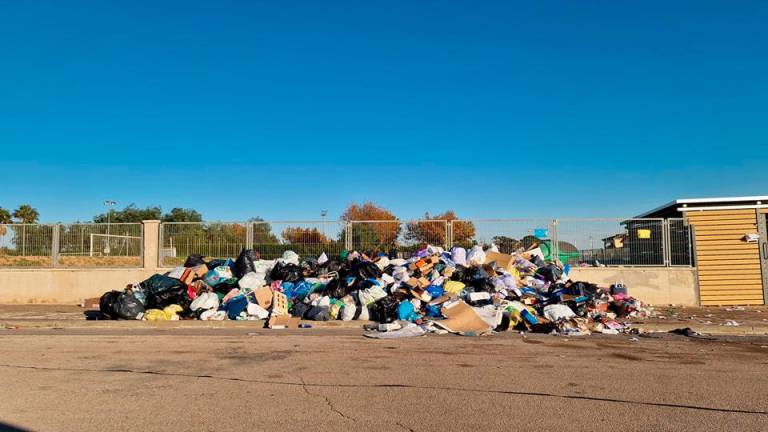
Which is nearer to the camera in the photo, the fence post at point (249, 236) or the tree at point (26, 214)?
the fence post at point (249, 236)

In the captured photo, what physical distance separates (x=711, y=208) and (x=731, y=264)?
5.43 feet

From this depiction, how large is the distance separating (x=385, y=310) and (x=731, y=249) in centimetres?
1047

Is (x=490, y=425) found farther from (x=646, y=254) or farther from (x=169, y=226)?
(x=169, y=226)

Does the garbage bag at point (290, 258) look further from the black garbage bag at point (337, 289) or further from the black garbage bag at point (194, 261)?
the black garbage bag at point (194, 261)

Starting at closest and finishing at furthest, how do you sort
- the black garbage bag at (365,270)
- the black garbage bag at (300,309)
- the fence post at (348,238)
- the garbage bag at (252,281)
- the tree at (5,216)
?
the black garbage bag at (300,309) → the black garbage bag at (365,270) → the garbage bag at (252,281) → the fence post at (348,238) → the tree at (5,216)

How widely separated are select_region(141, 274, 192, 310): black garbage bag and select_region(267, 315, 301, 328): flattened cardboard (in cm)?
247

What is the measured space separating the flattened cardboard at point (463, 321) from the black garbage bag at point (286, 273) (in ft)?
13.8

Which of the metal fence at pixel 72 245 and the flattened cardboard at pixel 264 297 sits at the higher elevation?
the metal fence at pixel 72 245

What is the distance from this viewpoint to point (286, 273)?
1338 cm

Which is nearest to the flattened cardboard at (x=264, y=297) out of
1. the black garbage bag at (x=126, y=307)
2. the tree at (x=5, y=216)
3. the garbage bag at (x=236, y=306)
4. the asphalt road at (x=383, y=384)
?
the garbage bag at (x=236, y=306)

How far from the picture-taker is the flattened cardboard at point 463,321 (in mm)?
10367

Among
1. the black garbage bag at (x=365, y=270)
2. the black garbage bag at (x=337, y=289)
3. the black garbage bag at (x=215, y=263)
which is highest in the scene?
the black garbage bag at (x=215, y=263)

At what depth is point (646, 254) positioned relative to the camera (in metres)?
15.2

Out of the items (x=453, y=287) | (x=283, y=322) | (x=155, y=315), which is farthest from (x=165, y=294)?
(x=453, y=287)
